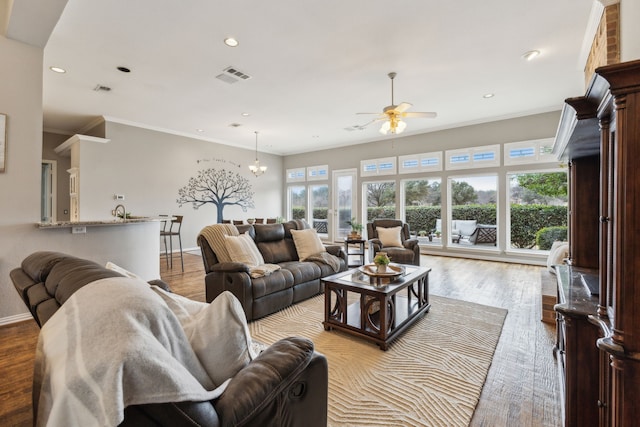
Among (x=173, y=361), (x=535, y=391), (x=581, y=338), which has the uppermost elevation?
(x=173, y=361)

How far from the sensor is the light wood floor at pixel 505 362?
172cm

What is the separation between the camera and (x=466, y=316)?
3.14 metres

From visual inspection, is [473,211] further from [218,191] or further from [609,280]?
[218,191]

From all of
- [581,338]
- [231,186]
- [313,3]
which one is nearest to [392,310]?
[581,338]

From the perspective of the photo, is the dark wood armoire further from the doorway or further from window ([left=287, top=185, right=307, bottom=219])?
the doorway

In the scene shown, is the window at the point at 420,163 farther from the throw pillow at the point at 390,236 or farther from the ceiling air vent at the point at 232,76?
the ceiling air vent at the point at 232,76

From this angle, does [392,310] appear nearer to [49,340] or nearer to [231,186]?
[49,340]

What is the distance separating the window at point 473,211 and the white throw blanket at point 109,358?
6.92m

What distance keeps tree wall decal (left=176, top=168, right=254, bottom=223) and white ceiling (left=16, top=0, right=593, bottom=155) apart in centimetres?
195

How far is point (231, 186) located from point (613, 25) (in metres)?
8.02

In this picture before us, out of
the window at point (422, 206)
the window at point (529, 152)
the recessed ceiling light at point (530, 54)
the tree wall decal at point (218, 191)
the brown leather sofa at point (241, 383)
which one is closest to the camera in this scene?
the brown leather sofa at point (241, 383)

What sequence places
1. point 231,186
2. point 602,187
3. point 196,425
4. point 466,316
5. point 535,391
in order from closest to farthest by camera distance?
point 196,425
point 602,187
point 535,391
point 466,316
point 231,186

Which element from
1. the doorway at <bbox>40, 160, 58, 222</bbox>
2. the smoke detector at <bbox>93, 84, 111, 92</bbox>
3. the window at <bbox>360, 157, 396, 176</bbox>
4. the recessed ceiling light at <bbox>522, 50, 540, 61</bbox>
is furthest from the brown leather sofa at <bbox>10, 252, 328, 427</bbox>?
the doorway at <bbox>40, 160, 58, 222</bbox>

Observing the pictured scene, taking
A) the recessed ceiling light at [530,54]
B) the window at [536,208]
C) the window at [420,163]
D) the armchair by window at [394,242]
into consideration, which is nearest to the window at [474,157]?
the window at [420,163]
